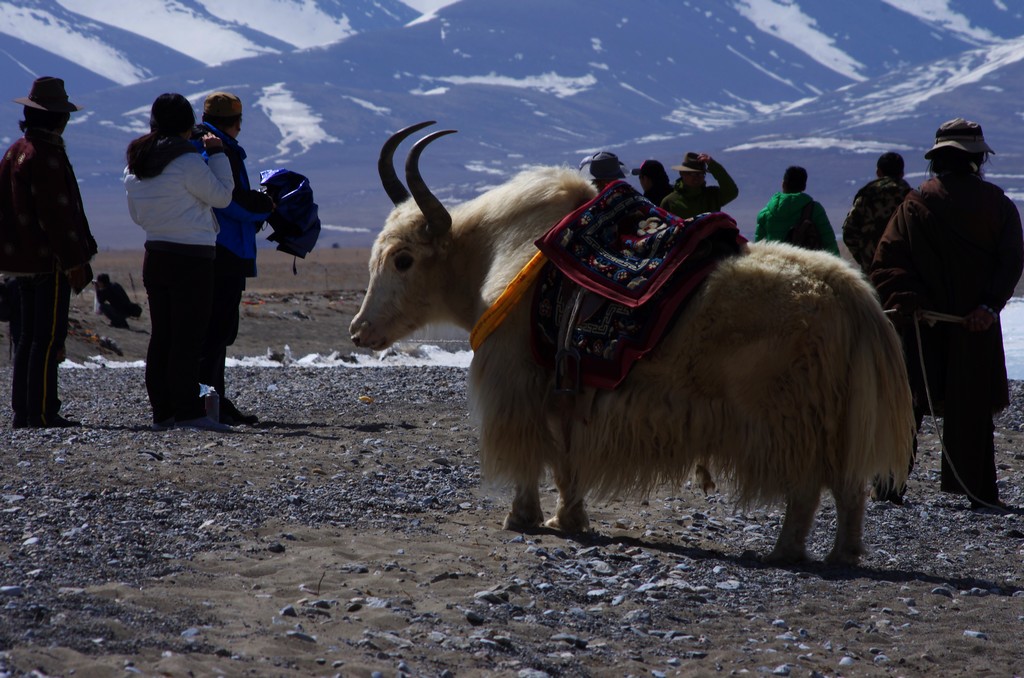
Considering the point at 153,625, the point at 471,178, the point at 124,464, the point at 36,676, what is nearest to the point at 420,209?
the point at 124,464

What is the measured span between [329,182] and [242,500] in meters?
176

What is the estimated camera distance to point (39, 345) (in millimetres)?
6367

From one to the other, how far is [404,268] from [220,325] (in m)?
1.82

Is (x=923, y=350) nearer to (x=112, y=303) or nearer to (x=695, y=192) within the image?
(x=695, y=192)

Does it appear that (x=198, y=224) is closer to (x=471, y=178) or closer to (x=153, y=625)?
(x=153, y=625)

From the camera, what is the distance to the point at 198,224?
609 cm

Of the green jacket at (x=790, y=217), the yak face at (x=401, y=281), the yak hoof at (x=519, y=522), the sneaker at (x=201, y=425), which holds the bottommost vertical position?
the yak hoof at (x=519, y=522)

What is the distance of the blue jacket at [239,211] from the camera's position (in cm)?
642

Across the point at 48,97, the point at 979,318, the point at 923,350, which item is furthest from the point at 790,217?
the point at 48,97

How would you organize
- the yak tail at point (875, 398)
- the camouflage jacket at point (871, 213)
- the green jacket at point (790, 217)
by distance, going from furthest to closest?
the green jacket at point (790, 217) → the camouflage jacket at point (871, 213) → the yak tail at point (875, 398)

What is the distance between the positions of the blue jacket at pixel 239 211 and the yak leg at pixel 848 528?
331 cm

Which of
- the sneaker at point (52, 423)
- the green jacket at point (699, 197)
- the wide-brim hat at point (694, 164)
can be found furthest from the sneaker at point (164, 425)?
the wide-brim hat at point (694, 164)

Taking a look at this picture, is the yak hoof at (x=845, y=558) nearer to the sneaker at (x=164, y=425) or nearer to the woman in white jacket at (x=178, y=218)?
the woman in white jacket at (x=178, y=218)

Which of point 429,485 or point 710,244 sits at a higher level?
point 710,244
